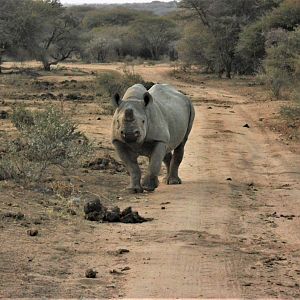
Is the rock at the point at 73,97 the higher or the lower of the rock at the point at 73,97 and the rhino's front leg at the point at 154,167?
the lower

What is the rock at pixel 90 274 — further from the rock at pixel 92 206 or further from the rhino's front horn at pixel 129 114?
the rhino's front horn at pixel 129 114

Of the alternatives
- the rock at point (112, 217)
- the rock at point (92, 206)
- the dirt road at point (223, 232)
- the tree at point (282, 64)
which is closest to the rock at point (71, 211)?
the rock at point (92, 206)

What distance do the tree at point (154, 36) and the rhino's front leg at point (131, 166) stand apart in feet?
179

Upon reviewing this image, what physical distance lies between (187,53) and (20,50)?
10.2 metres

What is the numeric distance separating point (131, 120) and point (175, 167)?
1965 mm

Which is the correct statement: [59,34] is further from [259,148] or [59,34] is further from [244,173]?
[244,173]

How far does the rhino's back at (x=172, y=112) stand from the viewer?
11145 mm

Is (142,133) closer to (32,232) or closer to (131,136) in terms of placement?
(131,136)

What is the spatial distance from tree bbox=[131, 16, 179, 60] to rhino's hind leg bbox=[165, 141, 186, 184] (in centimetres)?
5296

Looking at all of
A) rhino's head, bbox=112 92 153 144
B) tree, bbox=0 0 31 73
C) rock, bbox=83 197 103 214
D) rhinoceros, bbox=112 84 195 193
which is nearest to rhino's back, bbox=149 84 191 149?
rhinoceros, bbox=112 84 195 193

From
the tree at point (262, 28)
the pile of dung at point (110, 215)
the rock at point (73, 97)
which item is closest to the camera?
the pile of dung at point (110, 215)

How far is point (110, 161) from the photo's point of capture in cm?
1258

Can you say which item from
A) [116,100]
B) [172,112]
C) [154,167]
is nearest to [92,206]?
[154,167]

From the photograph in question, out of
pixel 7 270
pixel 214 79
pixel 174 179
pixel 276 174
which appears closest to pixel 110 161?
pixel 174 179
